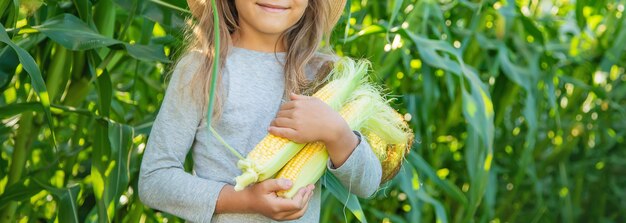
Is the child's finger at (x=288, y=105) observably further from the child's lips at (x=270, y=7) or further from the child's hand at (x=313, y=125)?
A: the child's lips at (x=270, y=7)

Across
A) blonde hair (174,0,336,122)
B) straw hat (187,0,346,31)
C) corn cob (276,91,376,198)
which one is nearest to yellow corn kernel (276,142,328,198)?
corn cob (276,91,376,198)

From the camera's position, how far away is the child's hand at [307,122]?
48.2 inches

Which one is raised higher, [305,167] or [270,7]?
[270,7]

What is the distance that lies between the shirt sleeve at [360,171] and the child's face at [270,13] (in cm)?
16

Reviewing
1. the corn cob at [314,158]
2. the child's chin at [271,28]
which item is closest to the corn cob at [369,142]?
the corn cob at [314,158]

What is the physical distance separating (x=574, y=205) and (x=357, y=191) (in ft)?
6.00

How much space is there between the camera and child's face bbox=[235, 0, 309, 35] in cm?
132

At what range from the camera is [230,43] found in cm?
135

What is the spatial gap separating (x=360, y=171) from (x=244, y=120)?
156 mm

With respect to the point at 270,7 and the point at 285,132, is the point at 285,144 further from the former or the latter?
the point at 270,7

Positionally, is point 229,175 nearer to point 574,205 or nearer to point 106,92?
point 106,92

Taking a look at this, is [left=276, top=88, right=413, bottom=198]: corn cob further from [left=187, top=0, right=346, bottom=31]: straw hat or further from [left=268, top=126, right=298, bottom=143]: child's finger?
[left=187, top=0, right=346, bottom=31]: straw hat

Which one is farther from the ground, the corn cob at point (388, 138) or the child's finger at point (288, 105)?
the child's finger at point (288, 105)

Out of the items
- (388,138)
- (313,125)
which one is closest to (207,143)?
(313,125)
